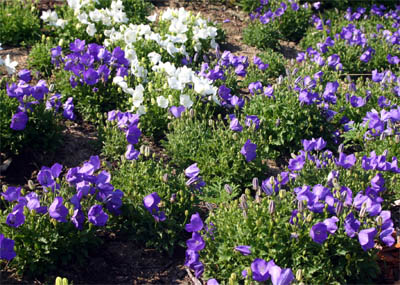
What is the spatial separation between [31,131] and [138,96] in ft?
3.62

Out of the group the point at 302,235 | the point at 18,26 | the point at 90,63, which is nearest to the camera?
the point at 302,235

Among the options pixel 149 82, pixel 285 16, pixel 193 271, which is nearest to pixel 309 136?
pixel 149 82

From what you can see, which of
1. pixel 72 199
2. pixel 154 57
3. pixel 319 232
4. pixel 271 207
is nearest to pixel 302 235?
pixel 319 232

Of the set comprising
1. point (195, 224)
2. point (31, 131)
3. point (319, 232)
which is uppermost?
point (319, 232)

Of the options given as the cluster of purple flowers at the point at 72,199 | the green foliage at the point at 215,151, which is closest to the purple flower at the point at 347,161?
the green foliage at the point at 215,151

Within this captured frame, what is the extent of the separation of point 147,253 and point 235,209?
0.80 meters

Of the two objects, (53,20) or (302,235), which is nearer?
(302,235)

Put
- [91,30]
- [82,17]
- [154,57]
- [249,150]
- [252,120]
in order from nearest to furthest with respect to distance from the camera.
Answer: [249,150], [252,120], [154,57], [91,30], [82,17]

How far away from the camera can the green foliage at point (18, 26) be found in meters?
6.42

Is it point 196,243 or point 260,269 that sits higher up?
point 260,269

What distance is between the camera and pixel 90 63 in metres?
5.31

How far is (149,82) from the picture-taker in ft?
17.3

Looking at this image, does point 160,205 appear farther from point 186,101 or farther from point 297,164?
point 186,101

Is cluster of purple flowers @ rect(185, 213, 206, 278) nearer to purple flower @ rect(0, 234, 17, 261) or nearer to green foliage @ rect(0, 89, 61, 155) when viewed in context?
purple flower @ rect(0, 234, 17, 261)
